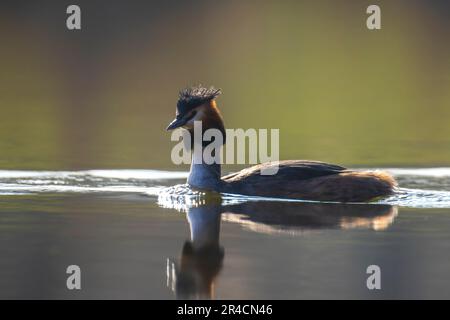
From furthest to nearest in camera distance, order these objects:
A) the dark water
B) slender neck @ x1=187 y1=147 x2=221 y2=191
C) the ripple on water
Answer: slender neck @ x1=187 y1=147 x2=221 y2=191 → the ripple on water → the dark water

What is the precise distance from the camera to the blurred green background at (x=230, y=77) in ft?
64.1

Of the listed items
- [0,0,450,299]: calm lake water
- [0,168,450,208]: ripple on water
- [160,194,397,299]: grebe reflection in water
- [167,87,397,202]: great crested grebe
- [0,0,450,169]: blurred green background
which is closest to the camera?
[160,194,397,299]: grebe reflection in water

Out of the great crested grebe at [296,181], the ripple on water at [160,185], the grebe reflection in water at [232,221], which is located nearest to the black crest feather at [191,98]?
the great crested grebe at [296,181]

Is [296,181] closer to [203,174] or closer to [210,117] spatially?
[203,174]

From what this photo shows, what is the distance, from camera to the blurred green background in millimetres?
19547

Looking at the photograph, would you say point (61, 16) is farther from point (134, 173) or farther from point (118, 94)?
point (134, 173)

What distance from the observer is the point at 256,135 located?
21.0 metres

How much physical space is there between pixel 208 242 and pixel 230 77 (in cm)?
2048

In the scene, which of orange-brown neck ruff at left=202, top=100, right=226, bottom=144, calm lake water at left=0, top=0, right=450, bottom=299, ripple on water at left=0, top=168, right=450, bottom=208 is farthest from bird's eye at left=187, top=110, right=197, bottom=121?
calm lake water at left=0, top=0, right=450, bottom=299

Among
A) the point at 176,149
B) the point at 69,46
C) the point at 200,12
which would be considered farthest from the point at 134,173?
the point at 200,12

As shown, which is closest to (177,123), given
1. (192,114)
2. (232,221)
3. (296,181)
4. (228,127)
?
(192,114)

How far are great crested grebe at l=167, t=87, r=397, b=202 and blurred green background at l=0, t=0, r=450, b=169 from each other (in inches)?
92.0

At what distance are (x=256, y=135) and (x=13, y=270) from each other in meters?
11.1

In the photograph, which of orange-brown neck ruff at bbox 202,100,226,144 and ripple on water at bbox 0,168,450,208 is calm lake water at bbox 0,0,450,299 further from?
orange-brown neck ruff at bbox 202,100,226,144
